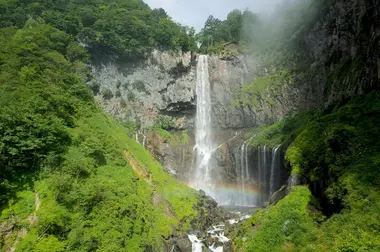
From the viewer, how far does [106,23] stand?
40031 millimetres

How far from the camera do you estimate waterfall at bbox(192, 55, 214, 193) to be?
3978cm

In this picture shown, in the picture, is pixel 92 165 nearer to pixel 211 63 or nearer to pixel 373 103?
pixel 373 103

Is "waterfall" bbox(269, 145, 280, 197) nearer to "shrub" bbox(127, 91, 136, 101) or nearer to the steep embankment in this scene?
the steep embankment

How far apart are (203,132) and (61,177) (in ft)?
104

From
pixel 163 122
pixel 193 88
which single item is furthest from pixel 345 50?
pixel 163 122

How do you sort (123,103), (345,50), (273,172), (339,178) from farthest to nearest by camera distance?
(123,103) → (273,172) → (345,50) → (339,178)

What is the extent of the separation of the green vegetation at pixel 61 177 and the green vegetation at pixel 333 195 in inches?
282

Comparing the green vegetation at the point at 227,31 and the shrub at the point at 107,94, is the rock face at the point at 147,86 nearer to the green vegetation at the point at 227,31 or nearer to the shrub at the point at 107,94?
the shrub at the point at 107,94

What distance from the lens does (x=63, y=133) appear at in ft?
55.5

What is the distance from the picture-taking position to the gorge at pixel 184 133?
1356 centimetres

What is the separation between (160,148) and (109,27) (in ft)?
64.9

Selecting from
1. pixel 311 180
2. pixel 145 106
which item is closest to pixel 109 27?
pixel 145 106

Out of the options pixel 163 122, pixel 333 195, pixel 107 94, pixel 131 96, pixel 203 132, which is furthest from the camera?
pixel 203 132

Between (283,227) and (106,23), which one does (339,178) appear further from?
(106,23)
